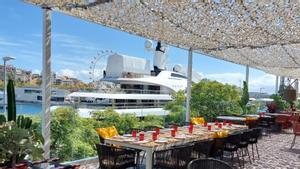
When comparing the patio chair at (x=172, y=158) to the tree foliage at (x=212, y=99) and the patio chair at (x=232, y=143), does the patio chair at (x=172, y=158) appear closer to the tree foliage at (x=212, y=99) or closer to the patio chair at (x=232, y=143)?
the patio chair at (x=232, y=143)

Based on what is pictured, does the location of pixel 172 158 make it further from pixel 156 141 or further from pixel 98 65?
pixel 98 65

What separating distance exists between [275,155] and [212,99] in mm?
4793

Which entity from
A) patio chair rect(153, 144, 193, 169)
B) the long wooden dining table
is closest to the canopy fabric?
the long wooden dining table

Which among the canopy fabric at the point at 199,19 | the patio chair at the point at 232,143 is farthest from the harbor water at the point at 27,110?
the patio chair at the point at 232,143

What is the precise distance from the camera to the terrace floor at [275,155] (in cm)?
648

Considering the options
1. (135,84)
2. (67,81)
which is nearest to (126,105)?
(67,81)

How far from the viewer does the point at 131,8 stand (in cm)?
541

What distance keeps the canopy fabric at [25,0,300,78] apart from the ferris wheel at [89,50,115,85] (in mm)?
31479

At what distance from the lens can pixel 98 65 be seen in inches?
1604

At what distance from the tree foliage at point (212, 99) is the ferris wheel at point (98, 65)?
27.4 metres

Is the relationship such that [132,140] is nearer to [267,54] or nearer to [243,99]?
[267,54]

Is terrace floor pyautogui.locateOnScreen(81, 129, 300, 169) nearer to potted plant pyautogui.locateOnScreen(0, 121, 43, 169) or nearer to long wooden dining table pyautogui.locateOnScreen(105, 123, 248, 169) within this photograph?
long wooden dining table pyautogui.locateOnScreen(105, 123, 248, 169)

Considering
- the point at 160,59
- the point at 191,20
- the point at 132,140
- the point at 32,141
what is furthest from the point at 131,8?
the point at 160,59

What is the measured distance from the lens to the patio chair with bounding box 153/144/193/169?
4.63m
